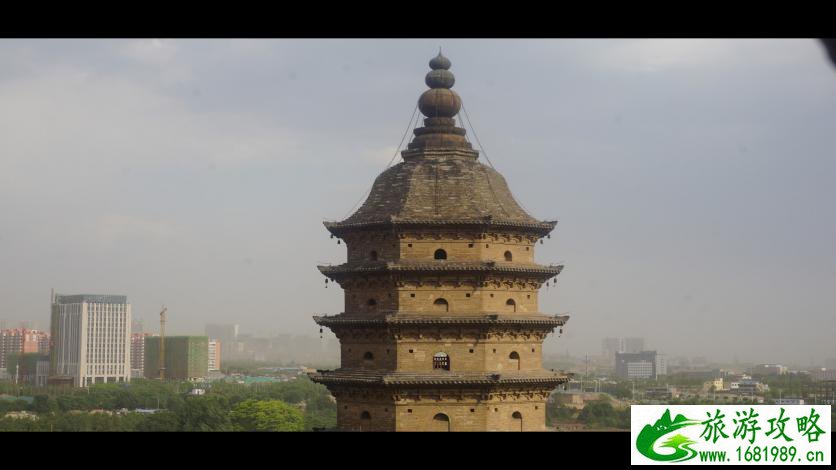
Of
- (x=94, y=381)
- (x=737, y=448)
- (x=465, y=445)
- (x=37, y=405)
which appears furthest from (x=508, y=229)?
(x=94, y=381)

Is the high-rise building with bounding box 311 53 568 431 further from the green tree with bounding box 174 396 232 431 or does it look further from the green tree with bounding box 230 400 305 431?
the green tree with bounding box 174 396 232 431

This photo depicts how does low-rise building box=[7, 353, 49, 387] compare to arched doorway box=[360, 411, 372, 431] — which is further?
low-rise building box=[7, 353, 49, 387]

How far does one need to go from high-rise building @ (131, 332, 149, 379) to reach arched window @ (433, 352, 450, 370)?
95495 millimetres

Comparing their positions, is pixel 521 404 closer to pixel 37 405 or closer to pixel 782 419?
pixel 782 419

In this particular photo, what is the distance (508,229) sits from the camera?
73.2 ft

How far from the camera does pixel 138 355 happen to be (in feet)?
383

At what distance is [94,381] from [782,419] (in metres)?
101

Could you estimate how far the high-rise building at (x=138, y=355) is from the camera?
113481 millimetres

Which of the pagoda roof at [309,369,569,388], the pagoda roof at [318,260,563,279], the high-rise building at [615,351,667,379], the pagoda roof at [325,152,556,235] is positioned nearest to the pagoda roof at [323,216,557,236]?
the pagoda roof at [325,152,556,235]

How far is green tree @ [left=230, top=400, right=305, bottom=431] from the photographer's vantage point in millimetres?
59469

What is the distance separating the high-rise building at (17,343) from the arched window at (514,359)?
10276 centimetres

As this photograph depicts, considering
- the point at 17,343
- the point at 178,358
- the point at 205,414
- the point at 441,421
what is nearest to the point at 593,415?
the point at 205,414

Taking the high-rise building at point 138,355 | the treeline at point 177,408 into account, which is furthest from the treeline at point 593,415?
the high-rise building at point 138,355

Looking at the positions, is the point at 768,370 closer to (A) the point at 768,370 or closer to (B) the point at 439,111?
(A) the point at 768,370
